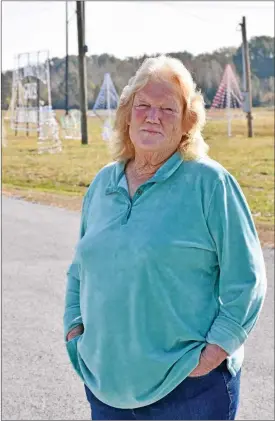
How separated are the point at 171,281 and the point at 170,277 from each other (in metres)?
0.01

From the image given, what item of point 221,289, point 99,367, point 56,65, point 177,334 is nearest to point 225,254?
point 221,289

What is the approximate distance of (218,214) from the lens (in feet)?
5.96

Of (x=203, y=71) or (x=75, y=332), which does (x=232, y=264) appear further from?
(x=203, y=71)

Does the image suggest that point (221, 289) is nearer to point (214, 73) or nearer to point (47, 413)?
point (47, 413)

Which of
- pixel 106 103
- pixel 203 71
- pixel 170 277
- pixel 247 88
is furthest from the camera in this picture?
pixel 247 88

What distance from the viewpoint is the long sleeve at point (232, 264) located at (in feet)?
5.97

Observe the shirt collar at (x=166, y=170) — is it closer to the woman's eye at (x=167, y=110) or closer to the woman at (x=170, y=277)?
the woman at (x=170, y=277)

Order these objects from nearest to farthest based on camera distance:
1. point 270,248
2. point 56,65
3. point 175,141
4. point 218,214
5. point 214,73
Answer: point 218,214 → point 175,141 → point 270,248 → point 56,65 → point 214,73

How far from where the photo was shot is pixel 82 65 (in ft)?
43.2

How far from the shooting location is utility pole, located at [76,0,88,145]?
10.9 metres

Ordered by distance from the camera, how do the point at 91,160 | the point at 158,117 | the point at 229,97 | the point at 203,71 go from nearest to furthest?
the point at 158,117 < the point at 203,71 < the point at 91,160 < the point at 229,97

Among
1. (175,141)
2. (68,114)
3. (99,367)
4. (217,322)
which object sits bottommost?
(99,367)

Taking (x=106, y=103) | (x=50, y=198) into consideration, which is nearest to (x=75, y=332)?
(x=50, y=198)

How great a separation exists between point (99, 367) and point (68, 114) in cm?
1264
